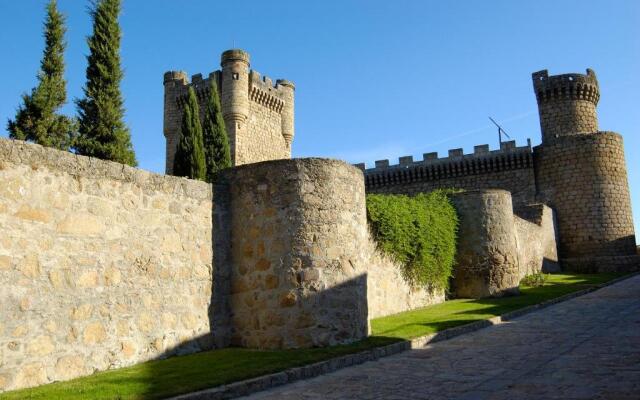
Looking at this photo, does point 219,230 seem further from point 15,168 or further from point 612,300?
point 612,300

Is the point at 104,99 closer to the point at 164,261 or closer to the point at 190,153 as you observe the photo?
the point at 190,153

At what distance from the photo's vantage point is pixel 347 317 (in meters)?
8.63

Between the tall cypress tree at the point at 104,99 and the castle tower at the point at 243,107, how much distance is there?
9.38 meters

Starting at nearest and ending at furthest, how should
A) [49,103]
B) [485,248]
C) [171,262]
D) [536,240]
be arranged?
[171,262], [485,248], [49,103], [536,240]

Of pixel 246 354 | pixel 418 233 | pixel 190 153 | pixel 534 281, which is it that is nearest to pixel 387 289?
pixel 418 233

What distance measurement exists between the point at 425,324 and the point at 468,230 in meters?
7.49

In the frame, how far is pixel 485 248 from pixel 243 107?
19.0 meters

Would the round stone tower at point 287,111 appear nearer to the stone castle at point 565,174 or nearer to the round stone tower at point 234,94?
the round stone tower at point 234,94

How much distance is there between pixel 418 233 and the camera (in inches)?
608

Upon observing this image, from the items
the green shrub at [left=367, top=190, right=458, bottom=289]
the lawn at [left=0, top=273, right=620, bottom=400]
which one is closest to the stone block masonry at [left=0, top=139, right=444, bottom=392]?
the lawn at [left=0, top=273, right=620, bottom=400]

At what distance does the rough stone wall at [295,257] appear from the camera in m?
8.40

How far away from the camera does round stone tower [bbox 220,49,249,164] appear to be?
105 ft

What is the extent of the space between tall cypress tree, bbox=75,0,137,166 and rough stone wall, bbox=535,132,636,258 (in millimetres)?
22650

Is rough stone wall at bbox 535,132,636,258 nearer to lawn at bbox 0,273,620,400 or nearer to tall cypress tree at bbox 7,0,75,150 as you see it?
lawn at bbox 0,273,620,400
